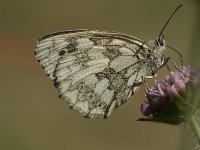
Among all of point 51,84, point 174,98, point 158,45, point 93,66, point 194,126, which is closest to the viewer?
point 194,126

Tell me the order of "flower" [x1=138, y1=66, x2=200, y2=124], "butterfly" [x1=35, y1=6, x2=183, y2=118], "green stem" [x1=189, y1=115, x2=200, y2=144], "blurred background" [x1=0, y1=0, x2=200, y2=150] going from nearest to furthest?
"green stem" [x1=189, y1=115, x2=200, y2=144], "flower" [x1=138, y1=66, x2=200, y2=124], "butterfly" [x1=35, y1=6, x2=183, y2=118], "blurred background" [x1=0, y1=0, x2=200, y2=150]

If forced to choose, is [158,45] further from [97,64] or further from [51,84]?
[51,84]

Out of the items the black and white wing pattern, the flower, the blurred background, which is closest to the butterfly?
the black and white wing pattern

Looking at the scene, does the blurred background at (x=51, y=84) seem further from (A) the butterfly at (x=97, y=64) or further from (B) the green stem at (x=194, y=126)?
(B) the green stem at (x=194, y=126)

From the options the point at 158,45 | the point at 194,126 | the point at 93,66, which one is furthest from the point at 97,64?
the point at 194,126

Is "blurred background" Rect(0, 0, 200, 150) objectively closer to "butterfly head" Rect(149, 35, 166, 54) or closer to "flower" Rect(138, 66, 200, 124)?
"butterfly head" Rect(149, 35, 166, 54)

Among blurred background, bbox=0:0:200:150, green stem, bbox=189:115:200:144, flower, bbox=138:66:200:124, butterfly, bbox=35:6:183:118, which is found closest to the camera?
green stem, bbox=189:115:200:144

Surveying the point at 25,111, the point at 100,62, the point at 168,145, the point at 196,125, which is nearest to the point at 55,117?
the point at 25,111

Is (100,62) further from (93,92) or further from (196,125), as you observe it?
(196,125)
